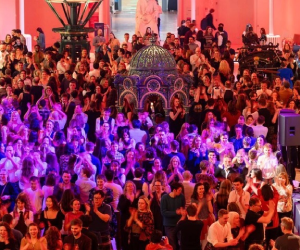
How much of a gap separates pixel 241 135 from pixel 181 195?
3.63 m

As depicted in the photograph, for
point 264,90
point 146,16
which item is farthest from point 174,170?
point 146,16

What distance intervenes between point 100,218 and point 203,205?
1.38 meters

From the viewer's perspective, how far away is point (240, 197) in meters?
14.5

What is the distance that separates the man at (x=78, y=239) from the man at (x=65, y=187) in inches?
71.1

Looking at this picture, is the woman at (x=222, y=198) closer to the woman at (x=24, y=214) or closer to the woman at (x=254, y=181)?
the woman at (x=254, y=181)

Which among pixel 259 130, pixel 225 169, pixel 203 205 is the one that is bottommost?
pixel 203 205

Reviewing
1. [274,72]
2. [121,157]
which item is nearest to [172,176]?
[121,157]

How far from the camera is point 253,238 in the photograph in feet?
45.5

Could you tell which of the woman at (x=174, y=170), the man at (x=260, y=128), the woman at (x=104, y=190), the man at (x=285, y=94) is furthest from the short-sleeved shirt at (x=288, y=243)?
the man at (x=285, y=94)

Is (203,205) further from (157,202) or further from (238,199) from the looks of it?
A: (157,202)

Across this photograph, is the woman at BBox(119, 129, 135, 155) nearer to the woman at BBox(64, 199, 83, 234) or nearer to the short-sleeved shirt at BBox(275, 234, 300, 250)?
the woman at BBox(64, 199, 83, 234)

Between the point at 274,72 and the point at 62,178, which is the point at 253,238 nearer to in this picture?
the point at 62,178

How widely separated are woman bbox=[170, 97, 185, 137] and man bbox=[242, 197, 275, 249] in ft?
18.7

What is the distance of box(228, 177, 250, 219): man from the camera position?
1452 cm
